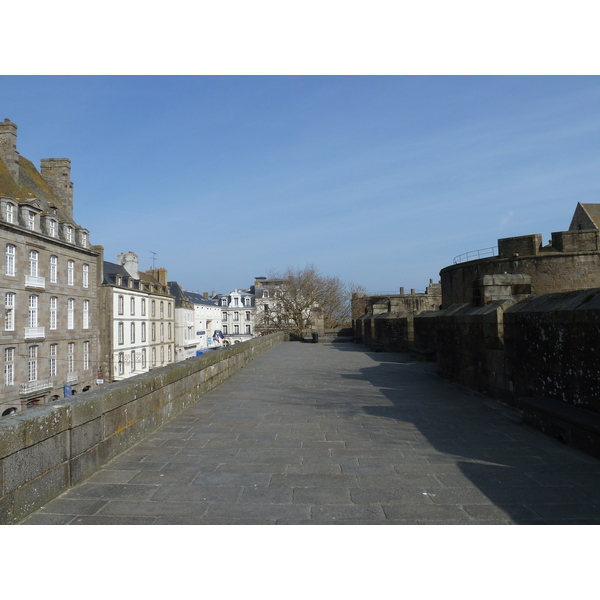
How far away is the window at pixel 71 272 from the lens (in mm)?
32381

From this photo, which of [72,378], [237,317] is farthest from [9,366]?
[237,317]

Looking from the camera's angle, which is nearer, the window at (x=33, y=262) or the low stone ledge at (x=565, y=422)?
the low stone ledge at (x=565, y=422)

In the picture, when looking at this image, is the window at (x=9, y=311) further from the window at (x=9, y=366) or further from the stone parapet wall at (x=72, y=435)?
the stone parapet wall at (x=72, y=435)

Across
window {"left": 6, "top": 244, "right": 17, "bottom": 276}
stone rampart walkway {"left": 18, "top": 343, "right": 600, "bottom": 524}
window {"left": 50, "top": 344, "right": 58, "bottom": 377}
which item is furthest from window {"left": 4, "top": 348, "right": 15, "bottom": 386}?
stone rampart walkway {"left": 18, "top": 343, "right": 600, "bottom": 524}

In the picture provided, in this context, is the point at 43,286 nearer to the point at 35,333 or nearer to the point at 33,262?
the point at 33,262

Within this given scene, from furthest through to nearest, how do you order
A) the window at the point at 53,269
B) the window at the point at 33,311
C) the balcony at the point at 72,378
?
the balcony at the point at 72,378 < the window at the point at 53,269 < the window at the point at 33,311

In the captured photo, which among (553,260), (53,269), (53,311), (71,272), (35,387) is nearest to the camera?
(553,260)

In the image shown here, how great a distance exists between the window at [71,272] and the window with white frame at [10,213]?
6.64 metres

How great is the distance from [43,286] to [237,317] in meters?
45.5

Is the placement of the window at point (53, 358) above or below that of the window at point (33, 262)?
below

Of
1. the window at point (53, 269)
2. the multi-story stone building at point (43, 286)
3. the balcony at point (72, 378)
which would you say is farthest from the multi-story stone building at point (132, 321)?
the window at point (53, 269)

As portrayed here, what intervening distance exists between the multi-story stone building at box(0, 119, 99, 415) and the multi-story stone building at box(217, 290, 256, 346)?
37.1m

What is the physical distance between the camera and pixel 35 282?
1097 inches

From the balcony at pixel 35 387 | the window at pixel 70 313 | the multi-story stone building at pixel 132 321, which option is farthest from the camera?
the multi-story stone building at pixel 132 321
